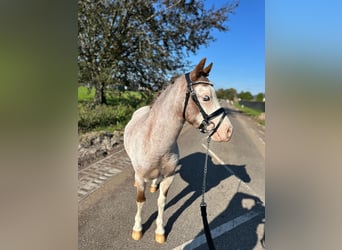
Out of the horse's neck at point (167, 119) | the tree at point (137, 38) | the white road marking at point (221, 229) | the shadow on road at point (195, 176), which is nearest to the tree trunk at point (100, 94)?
the tree at point (137, 38)

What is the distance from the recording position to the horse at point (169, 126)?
100 cm

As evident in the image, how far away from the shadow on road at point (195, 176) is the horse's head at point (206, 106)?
31.6 inches

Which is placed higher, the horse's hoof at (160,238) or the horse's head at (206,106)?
the horse's head at (206,106)

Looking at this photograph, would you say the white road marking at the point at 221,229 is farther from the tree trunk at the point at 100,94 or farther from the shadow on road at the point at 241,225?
the tree trunk at the point at 100,94

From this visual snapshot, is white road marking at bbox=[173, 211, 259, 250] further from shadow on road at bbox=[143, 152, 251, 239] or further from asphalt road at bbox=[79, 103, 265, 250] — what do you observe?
shadow on road at bbox=[143, 152, 251, 239]

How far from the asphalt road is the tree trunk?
51 cm

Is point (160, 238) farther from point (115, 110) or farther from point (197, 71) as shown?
point (115, 110)
